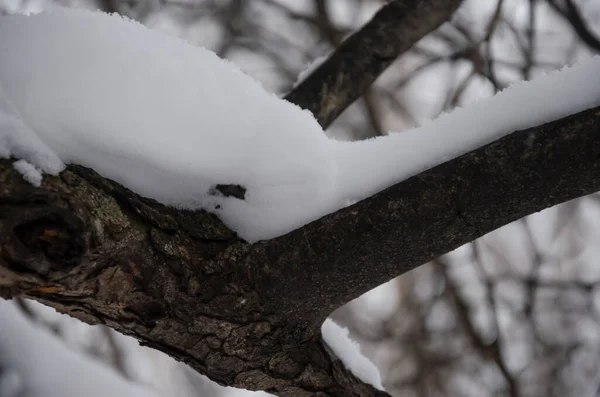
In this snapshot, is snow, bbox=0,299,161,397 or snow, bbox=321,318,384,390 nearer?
snow, bbox=321,318,384,390

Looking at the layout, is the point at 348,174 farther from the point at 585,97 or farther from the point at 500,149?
the point at 585,97

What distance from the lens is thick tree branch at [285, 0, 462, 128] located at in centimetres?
134

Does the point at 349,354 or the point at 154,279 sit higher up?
the point at 154,279

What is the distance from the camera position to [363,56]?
142 centimetres

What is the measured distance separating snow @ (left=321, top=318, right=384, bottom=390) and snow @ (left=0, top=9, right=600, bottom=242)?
31cm

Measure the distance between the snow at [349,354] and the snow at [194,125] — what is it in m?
0.31

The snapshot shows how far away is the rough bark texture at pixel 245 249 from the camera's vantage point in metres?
0.63

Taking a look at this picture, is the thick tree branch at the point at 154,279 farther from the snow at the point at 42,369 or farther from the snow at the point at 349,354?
the snow at the point at 42,369

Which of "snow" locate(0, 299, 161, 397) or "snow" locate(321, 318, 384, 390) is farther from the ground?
"snow" locate(0, 299, 161, 397)

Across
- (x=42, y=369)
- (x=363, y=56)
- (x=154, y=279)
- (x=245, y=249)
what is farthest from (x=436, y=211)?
(x=42, y=369)

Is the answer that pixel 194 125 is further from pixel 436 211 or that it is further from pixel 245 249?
pixel 436 211

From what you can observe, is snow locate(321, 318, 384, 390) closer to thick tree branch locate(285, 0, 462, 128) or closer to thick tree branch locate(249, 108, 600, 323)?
thick tree branch locate(249, 108, 600, 323)

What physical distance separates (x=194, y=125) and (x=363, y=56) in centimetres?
75

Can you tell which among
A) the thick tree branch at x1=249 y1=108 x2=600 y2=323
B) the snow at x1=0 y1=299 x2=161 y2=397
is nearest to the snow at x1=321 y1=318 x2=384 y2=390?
the thick tree branch at x1=249 y1=108 x2=600 y2=323
